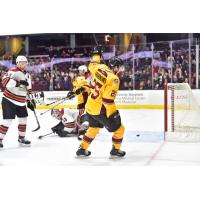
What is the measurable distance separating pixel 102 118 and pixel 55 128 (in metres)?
0.39

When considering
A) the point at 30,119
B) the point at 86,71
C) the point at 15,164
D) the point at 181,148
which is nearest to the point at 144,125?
the point at 181,148

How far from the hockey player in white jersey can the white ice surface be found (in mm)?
52

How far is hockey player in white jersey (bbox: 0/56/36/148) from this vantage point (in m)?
2.35

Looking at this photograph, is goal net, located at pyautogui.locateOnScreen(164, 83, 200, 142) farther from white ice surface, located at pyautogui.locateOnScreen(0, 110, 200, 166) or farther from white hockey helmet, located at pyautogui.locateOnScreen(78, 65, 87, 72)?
white hockey helmet, located at pyautogui.locateOnScreen(78, 65, 87, 72)

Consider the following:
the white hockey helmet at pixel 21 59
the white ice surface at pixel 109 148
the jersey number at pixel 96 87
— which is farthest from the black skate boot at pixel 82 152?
the white hockey helmet at pixel 21 59

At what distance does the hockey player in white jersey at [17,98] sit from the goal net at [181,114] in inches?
26.7

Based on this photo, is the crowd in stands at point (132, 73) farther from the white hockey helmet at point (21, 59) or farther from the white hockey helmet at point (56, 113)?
the white hockey helmet at point (56, 113)

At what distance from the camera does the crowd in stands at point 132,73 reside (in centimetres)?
225

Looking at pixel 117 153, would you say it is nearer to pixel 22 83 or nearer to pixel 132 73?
pixel 132 73

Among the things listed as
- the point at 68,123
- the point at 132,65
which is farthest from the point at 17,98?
the point at 132,65

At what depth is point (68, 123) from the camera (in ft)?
9.81

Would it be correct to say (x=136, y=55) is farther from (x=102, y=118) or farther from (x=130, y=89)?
(x=102, y=118)

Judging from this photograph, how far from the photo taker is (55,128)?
2633mm

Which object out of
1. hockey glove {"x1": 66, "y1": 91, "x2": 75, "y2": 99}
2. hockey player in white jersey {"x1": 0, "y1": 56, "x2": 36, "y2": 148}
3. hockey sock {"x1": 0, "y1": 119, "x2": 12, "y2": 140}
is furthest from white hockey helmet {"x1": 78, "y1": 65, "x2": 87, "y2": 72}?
hockey sock {"x1": 0, "y1": 119, "x2": 12, "y2": 140}
